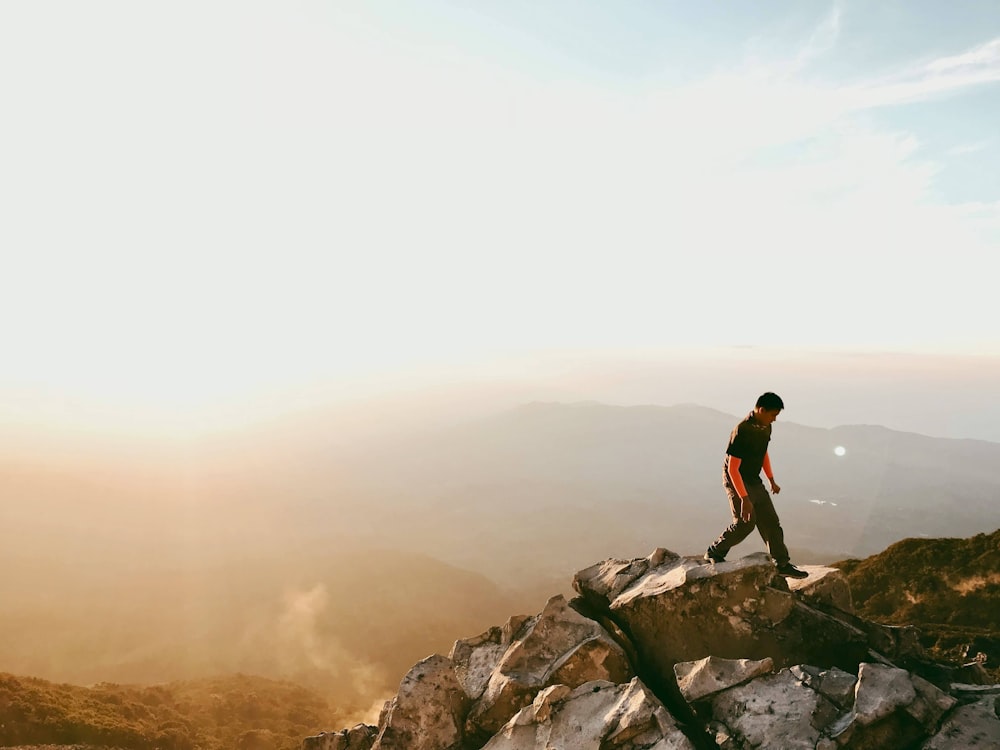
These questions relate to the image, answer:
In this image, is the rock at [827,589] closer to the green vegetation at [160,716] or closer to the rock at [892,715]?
the rock at [892,715]

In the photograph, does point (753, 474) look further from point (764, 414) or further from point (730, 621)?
point (730, 621)

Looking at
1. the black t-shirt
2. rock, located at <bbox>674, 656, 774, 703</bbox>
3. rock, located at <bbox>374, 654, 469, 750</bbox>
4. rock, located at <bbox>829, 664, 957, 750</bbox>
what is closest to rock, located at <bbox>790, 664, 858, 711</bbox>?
rock, located at <bbox>829, 664, 957, 750</bbox>

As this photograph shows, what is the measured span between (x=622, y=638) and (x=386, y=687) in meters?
126

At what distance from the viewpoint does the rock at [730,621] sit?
12633mm

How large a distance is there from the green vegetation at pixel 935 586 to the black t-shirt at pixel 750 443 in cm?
1454

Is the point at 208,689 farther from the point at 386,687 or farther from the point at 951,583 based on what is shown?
the point at 951,583

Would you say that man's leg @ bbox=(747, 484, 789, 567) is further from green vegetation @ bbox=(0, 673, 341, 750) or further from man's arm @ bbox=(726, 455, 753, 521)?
green vegetation @ bbox=(0, 673, 341, 750)

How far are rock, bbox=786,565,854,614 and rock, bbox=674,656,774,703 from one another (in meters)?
2.86

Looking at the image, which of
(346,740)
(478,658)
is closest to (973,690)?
(478,658)

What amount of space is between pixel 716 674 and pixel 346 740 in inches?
465

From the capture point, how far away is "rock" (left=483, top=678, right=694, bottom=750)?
35.9 ft

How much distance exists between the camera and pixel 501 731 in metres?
13.0

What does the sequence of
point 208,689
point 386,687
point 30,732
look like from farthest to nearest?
point 386,687
point 208,689
point 30,732

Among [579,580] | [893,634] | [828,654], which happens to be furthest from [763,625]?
[579,580]
